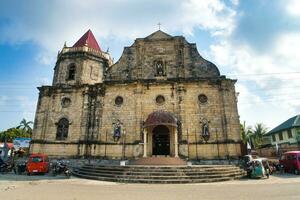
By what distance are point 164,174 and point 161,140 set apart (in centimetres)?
678

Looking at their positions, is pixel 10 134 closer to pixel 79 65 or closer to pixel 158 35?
pixel 79 65

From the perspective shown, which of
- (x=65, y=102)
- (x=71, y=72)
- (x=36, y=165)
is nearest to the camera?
(x=36, y=165)

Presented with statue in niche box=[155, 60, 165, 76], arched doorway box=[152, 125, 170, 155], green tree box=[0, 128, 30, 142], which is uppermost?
statue in niche box=[155, 60, 165, 76]

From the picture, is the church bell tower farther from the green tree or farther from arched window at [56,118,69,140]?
the green tree

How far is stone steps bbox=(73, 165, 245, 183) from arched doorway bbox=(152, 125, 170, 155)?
5.72m

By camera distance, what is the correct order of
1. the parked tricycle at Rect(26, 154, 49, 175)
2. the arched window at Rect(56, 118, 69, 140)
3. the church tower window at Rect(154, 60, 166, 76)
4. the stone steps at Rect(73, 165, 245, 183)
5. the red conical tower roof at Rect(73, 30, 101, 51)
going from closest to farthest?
the stone steps at Rect(73, 165, 245, 183)
the parked tricycle at Rect(26, 154, 49, 175)
the arched window at Rect(56, 118, 69, 140)
the church tower window at Rect(154, 60, 166, 76)
the red conical tower roof at Rect(73, 30, 101, 51)

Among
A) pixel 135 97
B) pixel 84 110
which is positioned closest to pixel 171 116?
pixel 135 97

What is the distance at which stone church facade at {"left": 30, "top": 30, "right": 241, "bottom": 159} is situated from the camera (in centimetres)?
1900

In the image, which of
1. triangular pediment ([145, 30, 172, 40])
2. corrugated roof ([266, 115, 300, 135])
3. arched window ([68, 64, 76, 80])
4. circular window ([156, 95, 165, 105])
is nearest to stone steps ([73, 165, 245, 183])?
circular window ([156, 95, 165, 105])

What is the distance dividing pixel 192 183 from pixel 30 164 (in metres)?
12.4

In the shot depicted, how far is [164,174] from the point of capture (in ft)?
43.0

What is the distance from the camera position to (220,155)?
1852cm

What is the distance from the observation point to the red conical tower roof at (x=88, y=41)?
80.5ft

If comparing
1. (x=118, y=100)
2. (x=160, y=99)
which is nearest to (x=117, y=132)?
(x=118, y=100)
